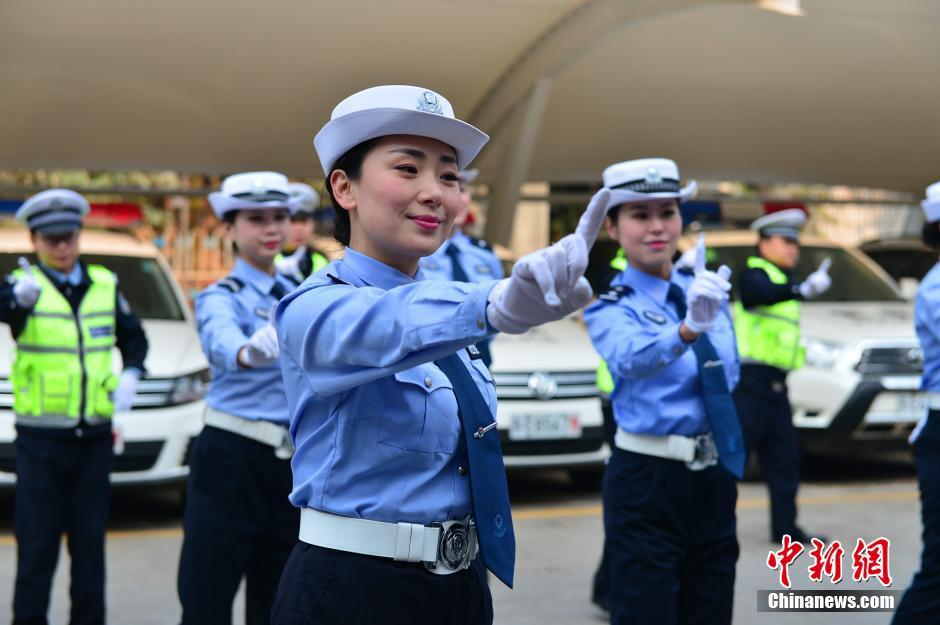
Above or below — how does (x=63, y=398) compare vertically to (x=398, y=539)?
below

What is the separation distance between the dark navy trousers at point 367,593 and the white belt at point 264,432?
234cm

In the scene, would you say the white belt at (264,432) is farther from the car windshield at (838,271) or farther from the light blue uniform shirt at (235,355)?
the car windshield at (838,271)

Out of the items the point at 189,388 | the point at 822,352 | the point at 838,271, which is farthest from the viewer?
the point at 838,271

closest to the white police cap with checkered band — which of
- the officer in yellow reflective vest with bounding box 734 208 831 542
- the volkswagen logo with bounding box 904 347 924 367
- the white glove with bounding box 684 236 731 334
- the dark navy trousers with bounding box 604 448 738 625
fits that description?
the white glove with bounding box 684 236 731 334

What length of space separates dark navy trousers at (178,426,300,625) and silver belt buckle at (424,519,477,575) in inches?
92.2

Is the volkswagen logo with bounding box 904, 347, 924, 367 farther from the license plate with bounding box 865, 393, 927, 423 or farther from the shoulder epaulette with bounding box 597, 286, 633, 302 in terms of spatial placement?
the shoulder epaulette with bounding box 597, 286, 633, 302

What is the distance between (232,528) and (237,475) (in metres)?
0.20

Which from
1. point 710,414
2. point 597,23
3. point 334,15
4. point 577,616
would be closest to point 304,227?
point 577,616

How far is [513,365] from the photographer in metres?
9.47

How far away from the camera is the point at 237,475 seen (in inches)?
205

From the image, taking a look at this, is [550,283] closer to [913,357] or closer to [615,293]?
[615,293]

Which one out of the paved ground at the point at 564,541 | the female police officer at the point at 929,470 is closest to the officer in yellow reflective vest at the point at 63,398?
the paved ground at the point at 564,541

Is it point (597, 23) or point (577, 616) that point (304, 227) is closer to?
point (577, 616)

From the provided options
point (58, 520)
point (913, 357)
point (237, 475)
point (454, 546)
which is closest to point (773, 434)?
point (913, 357)
